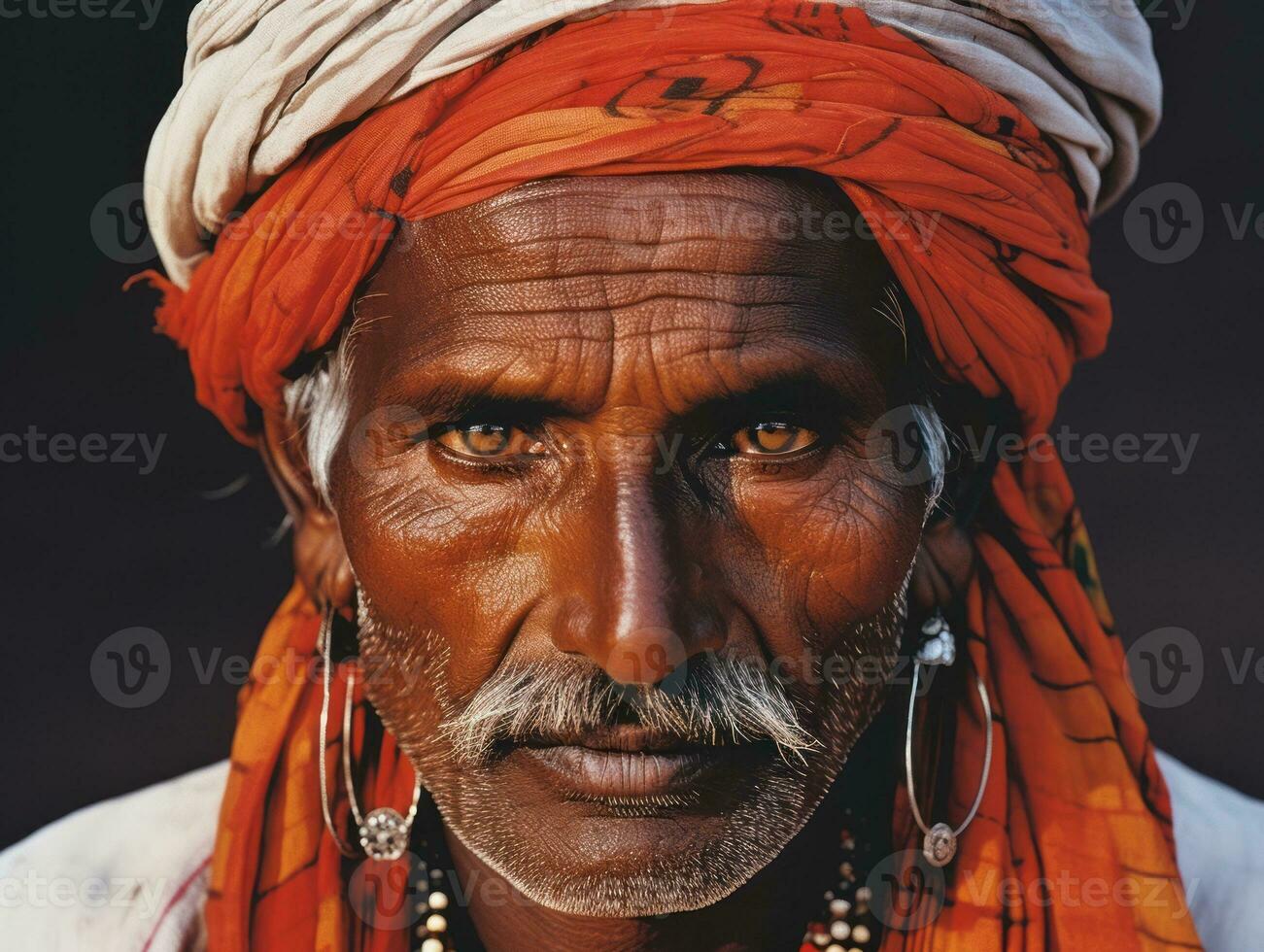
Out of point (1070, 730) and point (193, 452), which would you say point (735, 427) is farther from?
point (193, 452)

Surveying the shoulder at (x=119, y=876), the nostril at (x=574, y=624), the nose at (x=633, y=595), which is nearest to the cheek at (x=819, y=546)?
the nose at (x=633, y=595)

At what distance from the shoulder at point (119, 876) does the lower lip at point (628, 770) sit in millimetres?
872

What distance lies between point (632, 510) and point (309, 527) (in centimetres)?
70

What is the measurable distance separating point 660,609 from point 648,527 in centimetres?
12

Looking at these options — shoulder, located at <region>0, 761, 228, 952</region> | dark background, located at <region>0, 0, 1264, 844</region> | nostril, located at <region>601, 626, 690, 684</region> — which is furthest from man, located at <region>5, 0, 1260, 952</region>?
dark background, located at <region>0, 0, 1264, 844</region>

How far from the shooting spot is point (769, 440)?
1.88m

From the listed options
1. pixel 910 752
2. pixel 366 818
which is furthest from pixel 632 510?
pixel 366 818

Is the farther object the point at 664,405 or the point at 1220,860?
the point at 1220,860

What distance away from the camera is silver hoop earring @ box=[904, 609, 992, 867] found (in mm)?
2160

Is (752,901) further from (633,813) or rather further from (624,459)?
(624,459)

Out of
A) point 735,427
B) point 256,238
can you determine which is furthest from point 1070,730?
point 256,238

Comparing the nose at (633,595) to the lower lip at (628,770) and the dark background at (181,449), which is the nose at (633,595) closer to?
the lower lip at (628,770)

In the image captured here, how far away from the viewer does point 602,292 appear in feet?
5.91

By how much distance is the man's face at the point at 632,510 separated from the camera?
5.87ft
